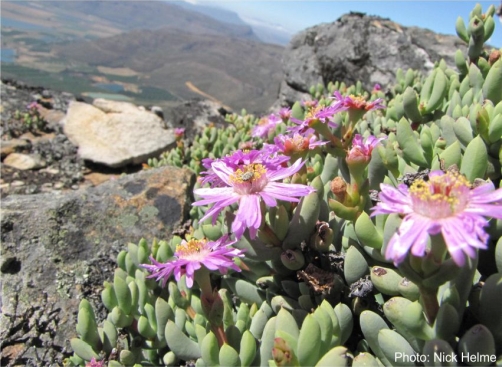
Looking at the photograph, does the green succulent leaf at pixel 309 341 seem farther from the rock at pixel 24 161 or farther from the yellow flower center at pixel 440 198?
the rock at pixel 24 161

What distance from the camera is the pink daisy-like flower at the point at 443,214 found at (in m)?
0.81

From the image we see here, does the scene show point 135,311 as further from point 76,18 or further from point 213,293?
point 76,18

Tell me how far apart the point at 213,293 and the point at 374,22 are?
21.2 feet

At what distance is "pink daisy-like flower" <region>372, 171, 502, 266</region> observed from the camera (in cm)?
81

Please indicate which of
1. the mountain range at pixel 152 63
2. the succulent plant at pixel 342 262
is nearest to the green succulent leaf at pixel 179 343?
the succulent plant at pixel 342 262

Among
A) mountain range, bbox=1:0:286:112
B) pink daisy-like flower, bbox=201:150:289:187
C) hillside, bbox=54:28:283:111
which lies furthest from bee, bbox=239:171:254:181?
hillside, bbox=54:28:283:111

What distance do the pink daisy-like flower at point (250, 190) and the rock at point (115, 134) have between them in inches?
166

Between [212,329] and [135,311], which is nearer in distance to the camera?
[212,329]

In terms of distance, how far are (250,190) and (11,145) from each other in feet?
17.6

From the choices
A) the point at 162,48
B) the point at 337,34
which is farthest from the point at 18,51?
the point at 337,34

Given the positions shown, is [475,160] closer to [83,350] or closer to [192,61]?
→ [83,350]

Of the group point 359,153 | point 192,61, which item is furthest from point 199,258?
point 192,61

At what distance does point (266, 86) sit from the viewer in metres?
83.0

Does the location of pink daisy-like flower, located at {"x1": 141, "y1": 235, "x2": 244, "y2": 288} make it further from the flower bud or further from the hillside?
the hillside
